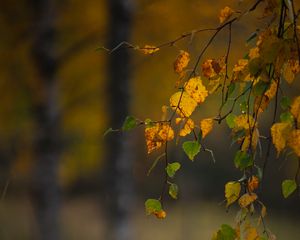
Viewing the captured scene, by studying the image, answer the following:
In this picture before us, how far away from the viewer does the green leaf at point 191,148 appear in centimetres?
189

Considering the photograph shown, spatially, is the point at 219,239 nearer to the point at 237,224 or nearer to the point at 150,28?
the point at 237,224

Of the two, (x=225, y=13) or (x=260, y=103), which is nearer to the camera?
(x=260, y=103)

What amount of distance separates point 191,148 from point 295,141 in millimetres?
308

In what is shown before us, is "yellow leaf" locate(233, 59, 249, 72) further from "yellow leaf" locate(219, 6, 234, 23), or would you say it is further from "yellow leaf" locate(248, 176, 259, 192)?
"yellow leaf" locate(248, 176, 259, 192)

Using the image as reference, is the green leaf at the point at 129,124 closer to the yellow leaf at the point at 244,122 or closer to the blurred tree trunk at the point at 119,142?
the yellow leaf at the point at 244,122

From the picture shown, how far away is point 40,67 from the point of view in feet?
30.7

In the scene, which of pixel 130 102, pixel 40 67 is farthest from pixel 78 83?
pixel 130 102

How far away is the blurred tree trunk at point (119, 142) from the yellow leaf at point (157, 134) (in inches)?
245

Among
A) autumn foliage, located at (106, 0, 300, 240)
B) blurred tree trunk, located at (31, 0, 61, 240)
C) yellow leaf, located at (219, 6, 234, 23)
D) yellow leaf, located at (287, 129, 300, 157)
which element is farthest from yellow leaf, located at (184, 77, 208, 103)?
blurred tree trunk, located at (31, 0, 61, 240)

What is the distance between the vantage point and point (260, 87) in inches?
71.4

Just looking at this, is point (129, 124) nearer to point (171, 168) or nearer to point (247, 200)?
point (171, 168)

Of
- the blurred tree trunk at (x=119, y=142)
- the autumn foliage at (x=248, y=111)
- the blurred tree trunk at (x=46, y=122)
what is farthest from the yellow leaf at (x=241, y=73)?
the blurred tree trunk at (x=46, y=122)

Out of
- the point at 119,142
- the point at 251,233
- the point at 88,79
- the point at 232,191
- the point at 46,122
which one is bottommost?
the point at 251,233

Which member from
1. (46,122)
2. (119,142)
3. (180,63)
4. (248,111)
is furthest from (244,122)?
(46,122)
